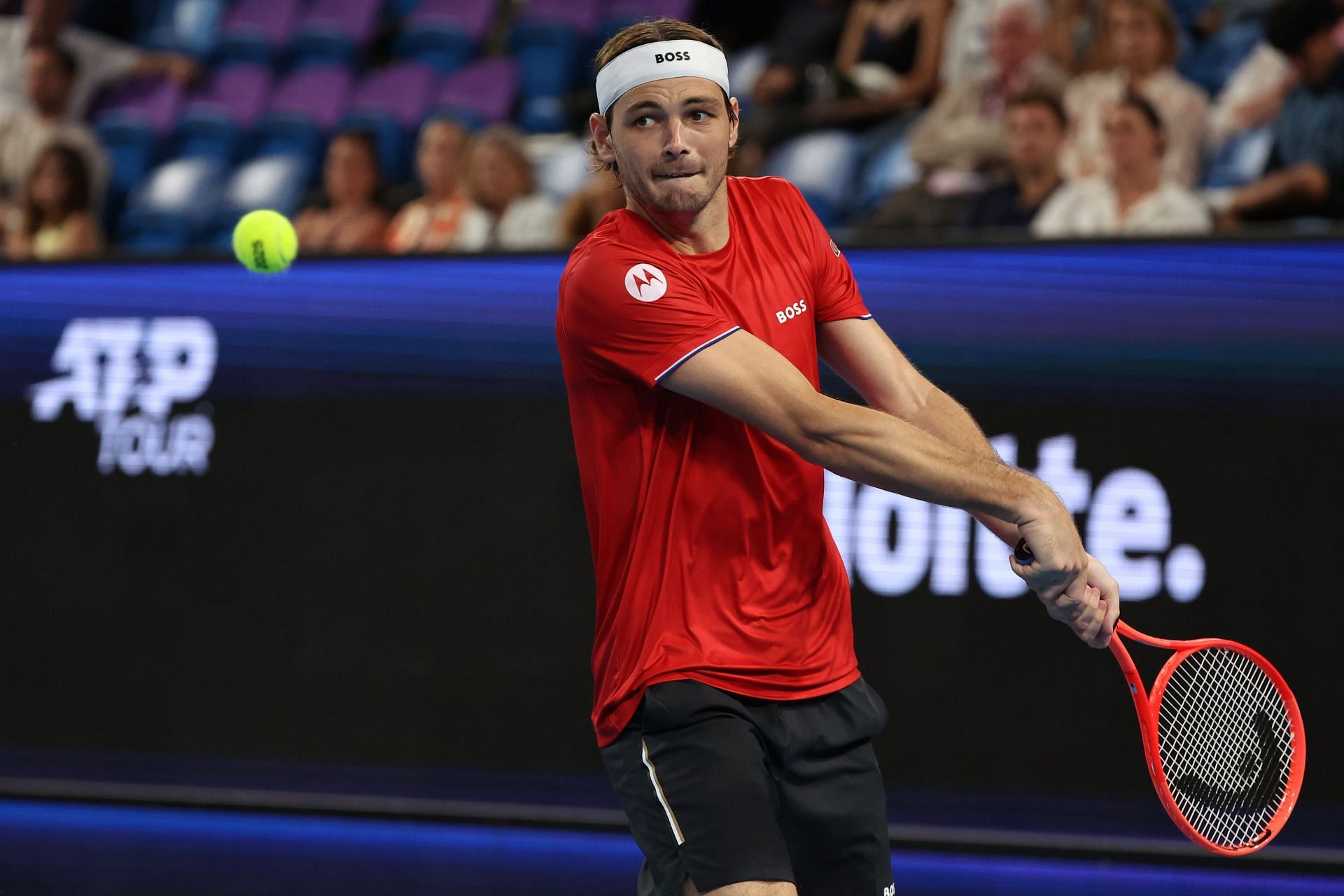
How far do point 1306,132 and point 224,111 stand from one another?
21.6 feet

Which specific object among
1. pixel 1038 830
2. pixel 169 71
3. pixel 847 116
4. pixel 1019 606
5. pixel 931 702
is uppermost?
pixel 169 71

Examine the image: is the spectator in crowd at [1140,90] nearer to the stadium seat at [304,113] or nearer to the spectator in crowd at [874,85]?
the spectator in crowd at [874,85]

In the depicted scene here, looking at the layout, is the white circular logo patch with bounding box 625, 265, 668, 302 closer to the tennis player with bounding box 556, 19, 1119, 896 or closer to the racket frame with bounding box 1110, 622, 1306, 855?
the tennis player with bounding box 556, 19, 1119, 896

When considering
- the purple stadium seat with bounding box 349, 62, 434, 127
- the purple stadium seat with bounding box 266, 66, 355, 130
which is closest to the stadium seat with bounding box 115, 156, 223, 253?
the purple stadium seat with bounding box 266, 66, 355, 130

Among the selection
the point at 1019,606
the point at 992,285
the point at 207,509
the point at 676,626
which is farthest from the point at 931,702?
the point at 207,509

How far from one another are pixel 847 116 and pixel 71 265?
13.0 ft

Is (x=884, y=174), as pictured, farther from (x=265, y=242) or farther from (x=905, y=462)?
(x=905, y=462)

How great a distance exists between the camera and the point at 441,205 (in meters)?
7.86

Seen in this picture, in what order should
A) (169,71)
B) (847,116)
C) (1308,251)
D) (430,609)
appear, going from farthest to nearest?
(169,71) < (847,116) < (430,609) < (1308,251)

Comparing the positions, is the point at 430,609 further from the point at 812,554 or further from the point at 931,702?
the point at 812,554

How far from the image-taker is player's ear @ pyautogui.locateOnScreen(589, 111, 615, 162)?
132 inches

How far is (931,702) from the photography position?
5.14m

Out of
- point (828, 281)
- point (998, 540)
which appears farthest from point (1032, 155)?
point (828, 281)

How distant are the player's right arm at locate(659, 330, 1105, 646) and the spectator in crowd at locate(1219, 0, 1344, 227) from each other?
12.1 ft
